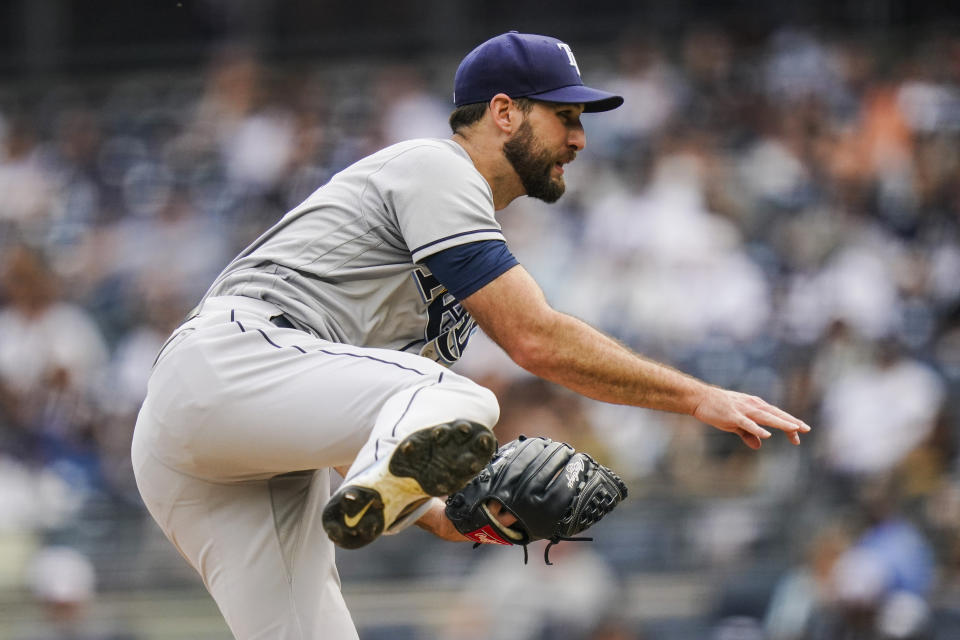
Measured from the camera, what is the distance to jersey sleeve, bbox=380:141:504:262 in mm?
3055

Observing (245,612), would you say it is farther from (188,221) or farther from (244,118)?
(244,118)

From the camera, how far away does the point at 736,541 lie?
23.8 ft

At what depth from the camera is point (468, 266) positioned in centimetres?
304

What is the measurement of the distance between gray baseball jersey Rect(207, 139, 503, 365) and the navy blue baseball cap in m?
0.19

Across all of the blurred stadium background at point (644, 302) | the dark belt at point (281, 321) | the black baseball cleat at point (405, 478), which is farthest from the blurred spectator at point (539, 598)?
the black baseball cleat at point (405, 478)

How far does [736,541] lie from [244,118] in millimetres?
5354

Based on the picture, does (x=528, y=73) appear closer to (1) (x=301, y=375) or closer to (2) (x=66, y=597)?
(1) (x=301, y=375)

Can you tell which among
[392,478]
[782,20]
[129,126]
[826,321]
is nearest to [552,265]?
[826,321]

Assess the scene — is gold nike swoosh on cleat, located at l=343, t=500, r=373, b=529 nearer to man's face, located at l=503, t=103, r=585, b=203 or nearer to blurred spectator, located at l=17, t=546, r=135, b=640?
man's face, located at l=503, t=103, r=585, b=203

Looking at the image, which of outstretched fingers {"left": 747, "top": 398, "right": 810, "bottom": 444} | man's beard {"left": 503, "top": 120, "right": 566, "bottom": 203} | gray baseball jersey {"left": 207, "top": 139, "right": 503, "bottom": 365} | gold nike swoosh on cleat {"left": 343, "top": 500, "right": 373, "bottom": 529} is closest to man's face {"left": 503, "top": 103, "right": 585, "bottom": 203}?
man's beard {"left": 503, "top": 120, "right": 566, "bottom": 203}

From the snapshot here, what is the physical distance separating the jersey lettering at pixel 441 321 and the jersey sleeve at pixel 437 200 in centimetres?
15

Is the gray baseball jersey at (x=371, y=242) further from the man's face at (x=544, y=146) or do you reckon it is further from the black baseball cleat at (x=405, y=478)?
the black baseball cleat at (x=405, y=478)

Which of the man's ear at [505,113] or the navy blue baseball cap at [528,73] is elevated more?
the navy blue baseball cap at [528,73]

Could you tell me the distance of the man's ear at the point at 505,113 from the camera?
334cm
